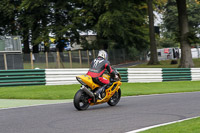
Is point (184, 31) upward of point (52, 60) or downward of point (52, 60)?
upward

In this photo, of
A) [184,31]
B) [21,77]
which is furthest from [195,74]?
[21,77]

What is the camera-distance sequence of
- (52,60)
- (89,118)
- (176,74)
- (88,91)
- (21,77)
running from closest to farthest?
(89,118), (88,91), (21,77), (176,74), (52,60)

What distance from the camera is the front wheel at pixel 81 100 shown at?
1009 centimetres

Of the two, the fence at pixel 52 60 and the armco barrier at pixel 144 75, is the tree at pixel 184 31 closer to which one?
the armco barrier at pixel 144 75

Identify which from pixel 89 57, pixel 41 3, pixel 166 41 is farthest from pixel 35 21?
pixel 166 41

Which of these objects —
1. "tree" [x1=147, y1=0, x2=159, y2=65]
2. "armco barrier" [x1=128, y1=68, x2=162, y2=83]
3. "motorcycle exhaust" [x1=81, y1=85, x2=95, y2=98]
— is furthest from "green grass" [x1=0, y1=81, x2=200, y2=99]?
"tree" [x1=147, y1=0, x2=159, y2=65]

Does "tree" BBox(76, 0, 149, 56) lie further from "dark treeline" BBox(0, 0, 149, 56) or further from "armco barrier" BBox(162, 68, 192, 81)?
"armco barrier" BBox(162, 68, 192, 81)

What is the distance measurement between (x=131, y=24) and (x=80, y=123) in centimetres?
3994

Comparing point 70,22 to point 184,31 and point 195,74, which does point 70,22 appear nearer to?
point 184,31

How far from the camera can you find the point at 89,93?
1022cm

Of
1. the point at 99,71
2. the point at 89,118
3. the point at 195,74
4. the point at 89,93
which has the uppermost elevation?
the point at 99,71

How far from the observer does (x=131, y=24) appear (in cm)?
4731

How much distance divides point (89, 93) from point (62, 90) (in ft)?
24.7

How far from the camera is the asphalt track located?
24.7ft
